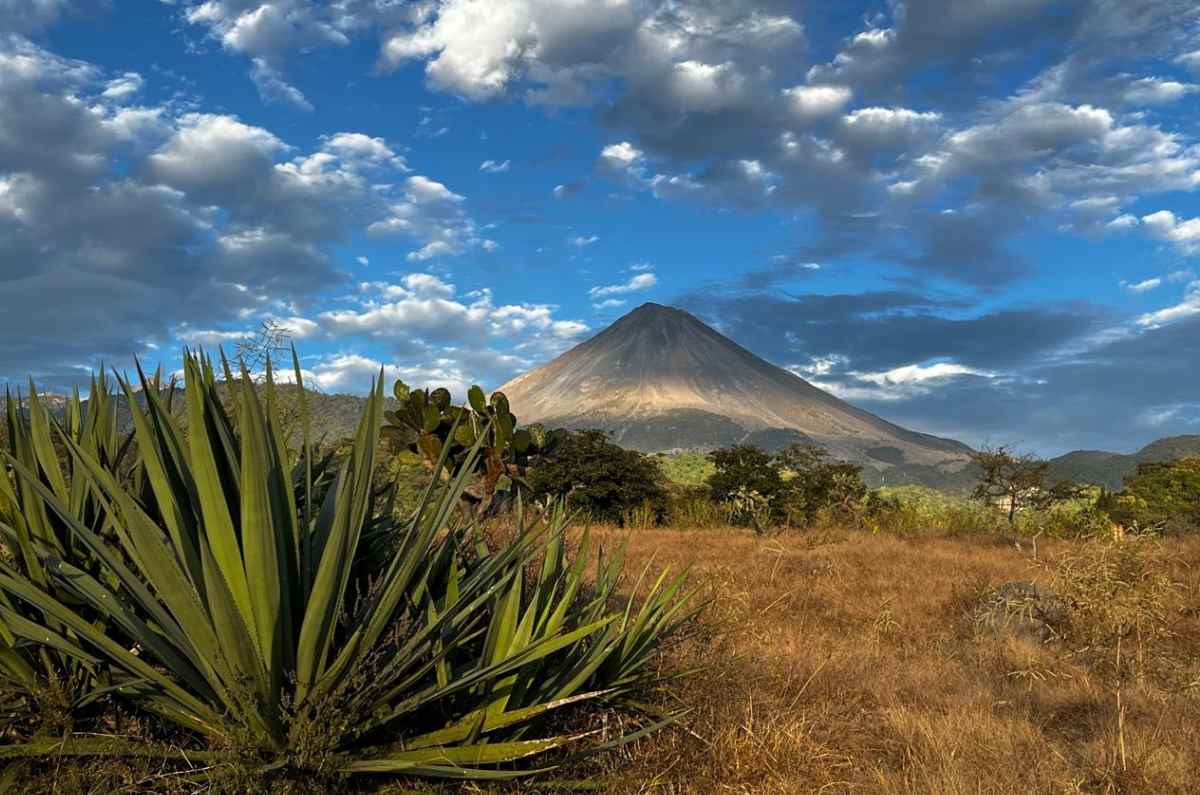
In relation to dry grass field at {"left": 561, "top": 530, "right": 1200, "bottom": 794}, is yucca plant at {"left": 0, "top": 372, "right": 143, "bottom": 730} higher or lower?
higher

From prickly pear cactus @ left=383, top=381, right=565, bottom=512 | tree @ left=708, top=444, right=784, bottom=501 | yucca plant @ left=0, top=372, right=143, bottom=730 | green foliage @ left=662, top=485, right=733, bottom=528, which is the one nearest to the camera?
yucca plant @ left=0, top=372, right=143, bottom=730

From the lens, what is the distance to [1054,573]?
27.1ft

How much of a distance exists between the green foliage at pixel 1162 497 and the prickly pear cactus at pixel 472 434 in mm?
13069

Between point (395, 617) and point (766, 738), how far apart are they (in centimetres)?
202

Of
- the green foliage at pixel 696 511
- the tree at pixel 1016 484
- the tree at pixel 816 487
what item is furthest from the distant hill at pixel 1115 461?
the green foliage at pixel 696 511

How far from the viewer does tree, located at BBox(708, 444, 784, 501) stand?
67.6ft

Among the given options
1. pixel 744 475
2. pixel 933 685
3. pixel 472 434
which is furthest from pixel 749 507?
pixel 933 685

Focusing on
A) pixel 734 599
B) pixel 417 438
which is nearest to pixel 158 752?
pixel 734 599

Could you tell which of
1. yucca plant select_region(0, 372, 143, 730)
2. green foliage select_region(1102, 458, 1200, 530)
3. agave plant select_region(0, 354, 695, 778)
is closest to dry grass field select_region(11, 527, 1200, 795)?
agave plant select_region(0, 354, 695, 778)

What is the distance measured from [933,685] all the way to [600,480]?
48.6ft

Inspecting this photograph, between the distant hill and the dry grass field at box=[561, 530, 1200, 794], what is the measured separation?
11.2m

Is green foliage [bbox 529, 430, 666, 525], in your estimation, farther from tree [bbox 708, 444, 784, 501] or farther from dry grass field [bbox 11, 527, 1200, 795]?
dry grass field [bbox 11, 527, 1200, 795]

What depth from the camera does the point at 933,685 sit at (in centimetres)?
610

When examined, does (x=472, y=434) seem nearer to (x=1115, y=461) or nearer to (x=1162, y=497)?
(x=1162, y=497)
